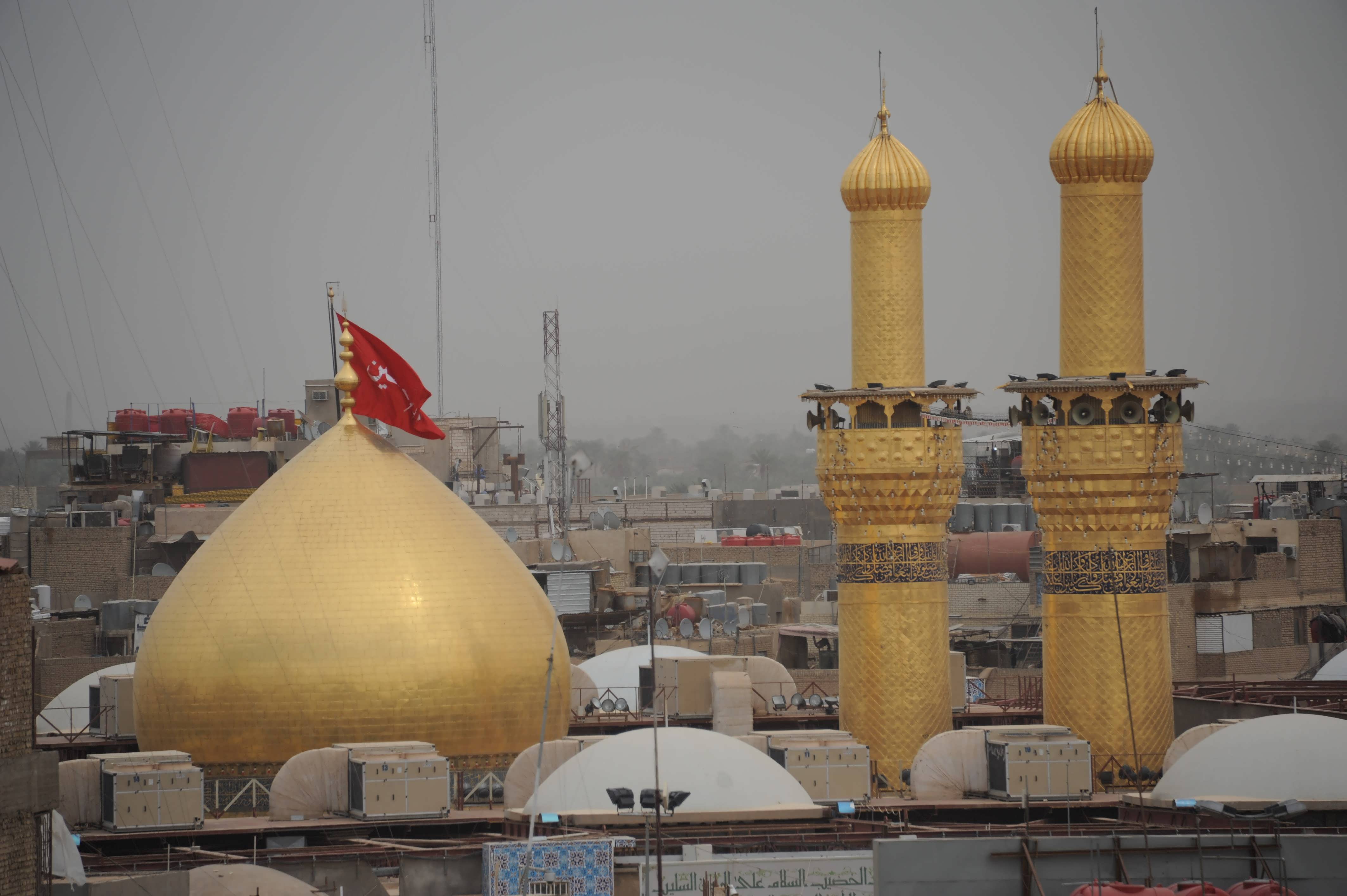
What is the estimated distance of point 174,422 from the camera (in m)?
63.2

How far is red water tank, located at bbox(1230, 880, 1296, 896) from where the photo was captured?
68.3 ft

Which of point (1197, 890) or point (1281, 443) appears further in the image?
point (1281, 443)

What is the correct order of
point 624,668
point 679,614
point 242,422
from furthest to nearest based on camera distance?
point 242,422
point 679,614
point 624,668

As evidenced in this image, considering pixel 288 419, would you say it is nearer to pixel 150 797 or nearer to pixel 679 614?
pixel 679 614

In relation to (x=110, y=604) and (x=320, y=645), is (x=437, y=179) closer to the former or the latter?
(x=110, y=604)

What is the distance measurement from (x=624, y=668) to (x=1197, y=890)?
49.0ft

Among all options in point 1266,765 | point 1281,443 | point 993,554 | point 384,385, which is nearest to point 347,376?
point 384,385

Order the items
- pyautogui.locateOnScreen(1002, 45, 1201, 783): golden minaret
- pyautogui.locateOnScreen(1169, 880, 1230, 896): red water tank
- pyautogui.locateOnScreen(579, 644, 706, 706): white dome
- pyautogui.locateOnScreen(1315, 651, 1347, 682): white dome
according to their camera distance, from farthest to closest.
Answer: pyautogui.locateOnScreen(1315, 651, 1347, 682): white dome, pyautogui.locateOnScreen(579, 644, 706, 706): white dome, pyautogui.locateOnScreen(1002, 45, 1201, 783): golden minaret, pyautogui.locateOnScreen(1169, 880, 1230, 896): red water tank

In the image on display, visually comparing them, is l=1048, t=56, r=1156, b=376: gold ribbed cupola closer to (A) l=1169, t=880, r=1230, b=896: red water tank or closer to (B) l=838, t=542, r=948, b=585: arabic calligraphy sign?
(B) l=838, t=542, r=948, b=585: arabic calligraphy sign

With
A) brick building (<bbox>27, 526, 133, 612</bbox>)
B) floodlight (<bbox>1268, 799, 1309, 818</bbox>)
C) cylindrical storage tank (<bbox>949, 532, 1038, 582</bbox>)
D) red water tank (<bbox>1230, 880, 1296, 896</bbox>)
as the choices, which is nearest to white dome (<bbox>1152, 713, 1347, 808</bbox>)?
floodlight (<bbox>1268, 799, 1309, 818</bbox>)

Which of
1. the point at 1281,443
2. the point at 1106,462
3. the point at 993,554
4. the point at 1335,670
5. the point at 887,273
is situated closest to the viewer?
the point at 1106,462

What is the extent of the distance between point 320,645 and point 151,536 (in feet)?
73.2

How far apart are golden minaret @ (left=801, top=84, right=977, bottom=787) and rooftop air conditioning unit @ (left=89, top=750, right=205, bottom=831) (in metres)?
7.32

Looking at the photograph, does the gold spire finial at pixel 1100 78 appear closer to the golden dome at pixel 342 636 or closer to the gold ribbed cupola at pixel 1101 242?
the gold ribbed cupola at pixel 1101 242
